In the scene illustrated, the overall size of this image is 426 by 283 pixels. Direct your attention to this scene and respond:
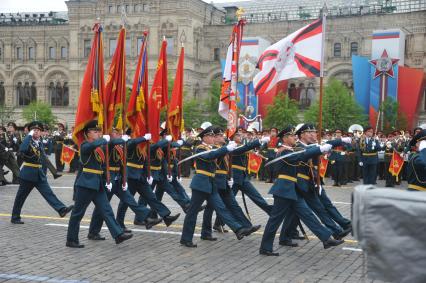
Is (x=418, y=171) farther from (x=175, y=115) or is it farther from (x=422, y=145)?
(x=175, y=115)

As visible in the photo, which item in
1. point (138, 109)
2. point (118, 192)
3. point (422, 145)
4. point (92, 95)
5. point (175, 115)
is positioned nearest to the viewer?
point (422, 145)

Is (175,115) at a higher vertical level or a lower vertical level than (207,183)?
higher

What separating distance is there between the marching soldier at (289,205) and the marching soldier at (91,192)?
6.47ft

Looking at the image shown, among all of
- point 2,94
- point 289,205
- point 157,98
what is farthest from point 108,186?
point 2,94

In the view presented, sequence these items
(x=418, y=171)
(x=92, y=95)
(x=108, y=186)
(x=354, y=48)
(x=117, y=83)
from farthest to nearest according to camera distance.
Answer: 1. (x=354, y=48)
2. (x=117, y=83)
3. (x=92, y=95)
4. (x=108, y=186)
5. (x=418, y=171)

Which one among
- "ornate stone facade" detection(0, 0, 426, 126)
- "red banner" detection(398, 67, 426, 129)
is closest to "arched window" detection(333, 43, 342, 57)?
"ornate stone facade" detection(0, 0, 426, 126)

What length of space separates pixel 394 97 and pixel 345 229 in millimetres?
33811

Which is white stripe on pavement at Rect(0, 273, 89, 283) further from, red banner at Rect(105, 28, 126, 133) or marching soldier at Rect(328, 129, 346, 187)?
marching soldier at Rect(328, 129, 346, 187)

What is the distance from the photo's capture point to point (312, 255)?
7.99 m

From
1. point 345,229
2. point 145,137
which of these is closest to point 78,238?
point 145,137

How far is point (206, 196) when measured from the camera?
8.59 metres

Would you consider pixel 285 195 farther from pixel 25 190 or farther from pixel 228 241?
pixel 25 190

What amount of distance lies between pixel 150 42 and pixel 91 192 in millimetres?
43074

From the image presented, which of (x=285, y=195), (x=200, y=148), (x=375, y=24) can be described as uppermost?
(x=375, y=24)
